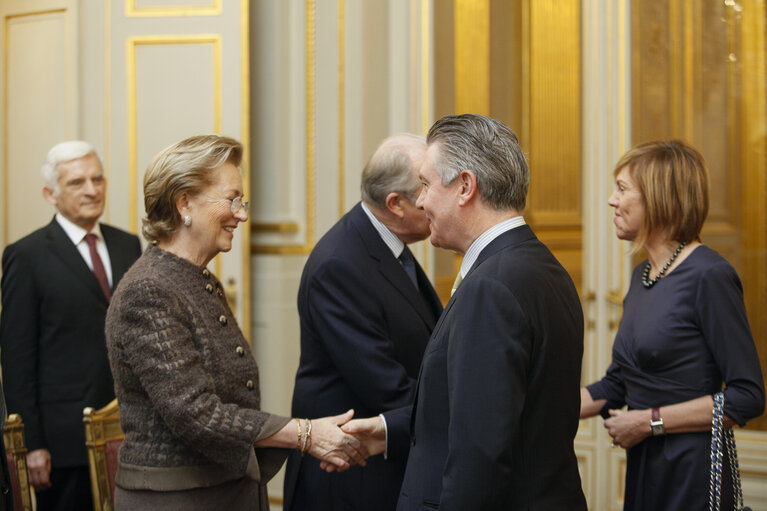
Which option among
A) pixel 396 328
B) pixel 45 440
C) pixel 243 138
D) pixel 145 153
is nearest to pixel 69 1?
pixel 145 153

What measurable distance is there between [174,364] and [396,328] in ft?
2.15

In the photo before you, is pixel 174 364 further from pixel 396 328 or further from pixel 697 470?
pixel 697 470

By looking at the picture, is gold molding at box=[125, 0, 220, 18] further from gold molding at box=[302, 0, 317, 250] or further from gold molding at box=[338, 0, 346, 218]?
gold molding at box=[338, 0, 346, 218]

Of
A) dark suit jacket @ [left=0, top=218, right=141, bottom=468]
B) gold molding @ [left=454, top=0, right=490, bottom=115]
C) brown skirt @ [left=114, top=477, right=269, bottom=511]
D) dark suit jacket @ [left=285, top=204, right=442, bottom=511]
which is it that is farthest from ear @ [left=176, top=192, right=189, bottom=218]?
gold molding @ [left=454, top=0, right=490, bottom=115]

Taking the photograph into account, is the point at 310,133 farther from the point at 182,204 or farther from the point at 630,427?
the point at 630,427

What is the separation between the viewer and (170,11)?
4.23 meters

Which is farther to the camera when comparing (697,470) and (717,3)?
(717,3)

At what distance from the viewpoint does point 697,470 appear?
2234mm

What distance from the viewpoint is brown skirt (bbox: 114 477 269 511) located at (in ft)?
6.48

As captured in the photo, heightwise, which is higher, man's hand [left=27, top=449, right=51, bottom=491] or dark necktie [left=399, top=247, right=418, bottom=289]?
dark necktie [left=399, top=247, right=418, bottom=289]

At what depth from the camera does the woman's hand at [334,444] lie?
2135 millimetres

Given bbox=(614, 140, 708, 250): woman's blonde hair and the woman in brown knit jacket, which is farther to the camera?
bbox=(614, 140, 708, 250): woman's blonde hair

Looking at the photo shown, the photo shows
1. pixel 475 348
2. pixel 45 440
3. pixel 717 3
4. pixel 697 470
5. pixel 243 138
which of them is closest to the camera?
pixel 475 348

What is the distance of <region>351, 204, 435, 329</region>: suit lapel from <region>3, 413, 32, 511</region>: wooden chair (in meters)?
1.06
